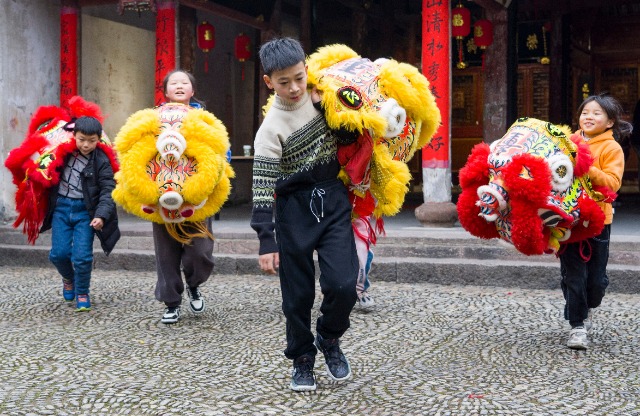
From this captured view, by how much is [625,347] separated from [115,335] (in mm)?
3237

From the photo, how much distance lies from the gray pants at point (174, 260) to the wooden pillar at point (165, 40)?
505 centimetres

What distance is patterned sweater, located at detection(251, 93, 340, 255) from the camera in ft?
12.8

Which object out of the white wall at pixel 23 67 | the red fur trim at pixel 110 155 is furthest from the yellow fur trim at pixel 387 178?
the white wall at pixel 23 67

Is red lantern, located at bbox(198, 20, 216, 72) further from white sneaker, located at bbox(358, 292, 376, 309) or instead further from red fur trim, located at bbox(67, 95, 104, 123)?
white sneaker, located at bbox(358, 292, 376, 309)

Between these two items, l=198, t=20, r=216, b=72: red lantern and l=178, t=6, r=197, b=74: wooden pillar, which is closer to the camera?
l=178, t=6, r=197, b=74: wooden pillar

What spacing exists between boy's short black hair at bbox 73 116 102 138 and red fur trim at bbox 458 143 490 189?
302 centimetres

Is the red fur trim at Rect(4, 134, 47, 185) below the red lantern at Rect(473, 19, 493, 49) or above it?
below

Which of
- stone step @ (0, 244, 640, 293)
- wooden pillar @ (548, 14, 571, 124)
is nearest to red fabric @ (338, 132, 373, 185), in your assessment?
stone step @ (0, 244, 640, 293)

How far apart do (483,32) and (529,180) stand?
670 cm

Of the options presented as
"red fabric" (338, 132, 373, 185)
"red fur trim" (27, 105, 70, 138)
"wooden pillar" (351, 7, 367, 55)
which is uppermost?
"wooden pillar" (351, 7, 367, 55)

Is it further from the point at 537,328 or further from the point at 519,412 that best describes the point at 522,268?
the point at 519,412

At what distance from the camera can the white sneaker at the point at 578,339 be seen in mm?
4816

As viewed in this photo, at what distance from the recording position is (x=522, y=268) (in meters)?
7.20

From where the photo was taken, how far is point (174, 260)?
5738mm
